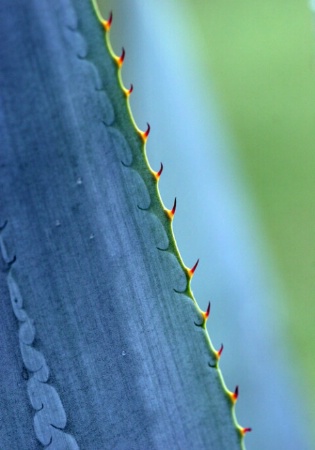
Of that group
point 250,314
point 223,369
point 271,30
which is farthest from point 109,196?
point 271,30

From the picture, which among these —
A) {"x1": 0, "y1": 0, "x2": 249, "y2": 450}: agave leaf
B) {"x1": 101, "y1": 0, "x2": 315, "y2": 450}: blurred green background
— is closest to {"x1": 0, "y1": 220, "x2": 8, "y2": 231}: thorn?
{"x1": 0, "y1": 0, "x2": 249, "y2": 450}: agave leaf

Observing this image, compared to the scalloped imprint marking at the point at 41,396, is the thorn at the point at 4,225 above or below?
above

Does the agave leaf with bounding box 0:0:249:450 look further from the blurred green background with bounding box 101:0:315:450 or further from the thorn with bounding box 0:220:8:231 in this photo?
the blurred green background with bounding box 101:0:315:450

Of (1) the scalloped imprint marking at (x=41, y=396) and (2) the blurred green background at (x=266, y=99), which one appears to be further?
(2) the blurred green background at (x=266, y=99)

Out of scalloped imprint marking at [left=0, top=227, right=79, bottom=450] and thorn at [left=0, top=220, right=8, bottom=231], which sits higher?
thorn at [left=0, top=220, right=8, bottom=231]

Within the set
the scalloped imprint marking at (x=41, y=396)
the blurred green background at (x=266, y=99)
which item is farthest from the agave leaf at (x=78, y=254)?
the blurred green background at (x=266, y=99)

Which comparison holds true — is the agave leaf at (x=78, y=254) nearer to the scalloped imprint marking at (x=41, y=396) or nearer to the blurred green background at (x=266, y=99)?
the scalloped imprint marking at (x=41, y=396)
